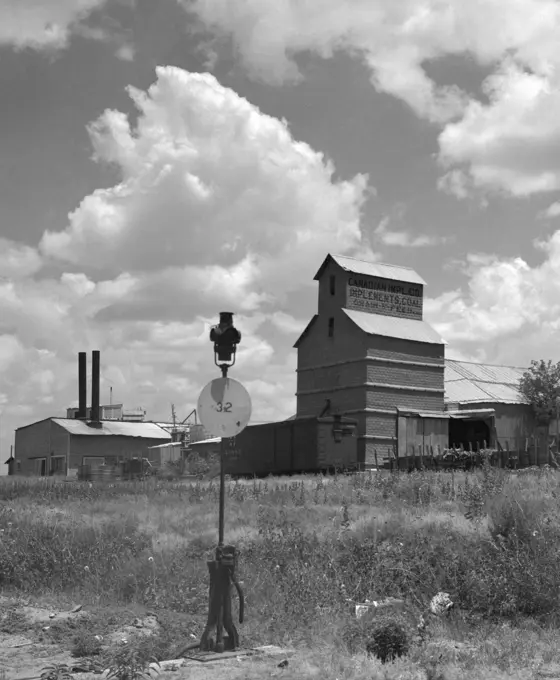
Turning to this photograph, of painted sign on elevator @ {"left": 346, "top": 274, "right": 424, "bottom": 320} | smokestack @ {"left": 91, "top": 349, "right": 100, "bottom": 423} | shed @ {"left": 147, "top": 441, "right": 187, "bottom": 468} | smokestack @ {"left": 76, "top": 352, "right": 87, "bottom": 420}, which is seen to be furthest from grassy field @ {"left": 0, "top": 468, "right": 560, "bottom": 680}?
smokestack @ {"left": 76, "top": 352, "right": 87, "bottom": 420}

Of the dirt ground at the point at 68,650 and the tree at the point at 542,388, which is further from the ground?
the tree at the point at 542,388

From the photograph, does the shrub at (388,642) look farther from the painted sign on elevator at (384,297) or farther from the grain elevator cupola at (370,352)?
the painted sign on elevator at (384,297)

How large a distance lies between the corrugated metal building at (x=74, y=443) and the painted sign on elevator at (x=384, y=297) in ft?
74.3

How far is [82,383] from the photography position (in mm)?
64750

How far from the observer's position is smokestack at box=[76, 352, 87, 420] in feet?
212

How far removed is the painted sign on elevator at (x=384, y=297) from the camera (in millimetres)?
43938

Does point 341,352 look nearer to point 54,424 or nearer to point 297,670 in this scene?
point 54,424

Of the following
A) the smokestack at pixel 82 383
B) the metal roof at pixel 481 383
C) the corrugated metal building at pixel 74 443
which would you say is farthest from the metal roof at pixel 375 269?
the smokestack at pixel 82 383

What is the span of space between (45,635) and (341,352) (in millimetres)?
34395

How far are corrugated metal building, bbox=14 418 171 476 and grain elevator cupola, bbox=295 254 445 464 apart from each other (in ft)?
64.6

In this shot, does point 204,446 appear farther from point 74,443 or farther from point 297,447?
point 297,447

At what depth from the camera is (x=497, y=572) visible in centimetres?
1174

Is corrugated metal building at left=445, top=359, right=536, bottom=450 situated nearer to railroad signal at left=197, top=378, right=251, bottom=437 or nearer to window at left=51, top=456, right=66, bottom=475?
window at left=51, top=456, right=66, bottom=475

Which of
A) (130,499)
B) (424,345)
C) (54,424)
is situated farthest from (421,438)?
(54,424)
